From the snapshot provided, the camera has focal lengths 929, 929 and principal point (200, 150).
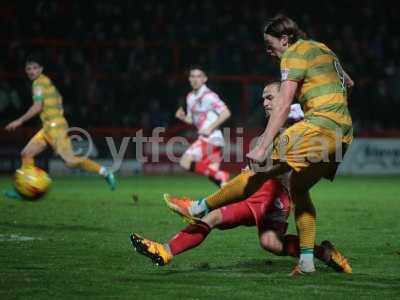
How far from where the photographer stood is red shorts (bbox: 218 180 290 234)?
322 inches

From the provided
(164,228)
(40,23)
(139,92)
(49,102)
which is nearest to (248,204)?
(164,228)

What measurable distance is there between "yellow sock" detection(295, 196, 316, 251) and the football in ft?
17.3

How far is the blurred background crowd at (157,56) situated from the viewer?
23.2m

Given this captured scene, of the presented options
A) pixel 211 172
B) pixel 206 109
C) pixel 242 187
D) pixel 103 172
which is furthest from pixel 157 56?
pixel 242 187

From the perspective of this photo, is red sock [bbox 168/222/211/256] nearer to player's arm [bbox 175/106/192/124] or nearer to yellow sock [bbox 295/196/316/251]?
yellow sock [bbox 295/196/316/251]

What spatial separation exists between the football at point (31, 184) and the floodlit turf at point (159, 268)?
39 cm

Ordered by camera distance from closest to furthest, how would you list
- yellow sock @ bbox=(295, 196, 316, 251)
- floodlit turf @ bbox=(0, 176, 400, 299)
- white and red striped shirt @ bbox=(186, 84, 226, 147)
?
floodlit turf @ bbox=(0, 176, 400, 299) < yellow sock @ bbox=(295, 196, 316, 251) < white and red striped shirt @ bbox=(186, 84, 226, 147)

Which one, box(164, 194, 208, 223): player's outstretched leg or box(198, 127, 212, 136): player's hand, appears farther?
box(198, 127, 212, 136): player's hand

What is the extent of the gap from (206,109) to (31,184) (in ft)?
19.7

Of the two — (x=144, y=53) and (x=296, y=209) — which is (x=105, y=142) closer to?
(x=144, y=53)

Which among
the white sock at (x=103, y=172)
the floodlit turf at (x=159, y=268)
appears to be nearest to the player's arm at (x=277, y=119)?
the floodlit turf at (x=159, y=268)

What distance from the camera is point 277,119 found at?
7551mm

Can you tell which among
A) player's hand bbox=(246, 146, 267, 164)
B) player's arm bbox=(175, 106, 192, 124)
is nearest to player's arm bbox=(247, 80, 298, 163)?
player's hand bbox=(246, 146, 267, 164)

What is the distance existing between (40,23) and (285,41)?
57.1 ft
